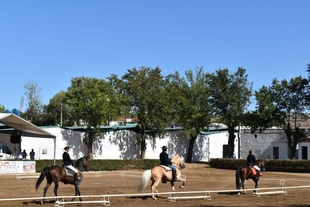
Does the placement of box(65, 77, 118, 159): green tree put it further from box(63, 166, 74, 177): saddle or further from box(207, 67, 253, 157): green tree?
box(63, 166, 74, 177): saddle

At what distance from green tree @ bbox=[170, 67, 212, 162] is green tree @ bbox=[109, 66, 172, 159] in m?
1.69

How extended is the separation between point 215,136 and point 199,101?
724cm

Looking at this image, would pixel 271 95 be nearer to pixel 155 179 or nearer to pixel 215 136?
pixel 215 136

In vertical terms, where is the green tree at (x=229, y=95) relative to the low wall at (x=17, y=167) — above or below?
above

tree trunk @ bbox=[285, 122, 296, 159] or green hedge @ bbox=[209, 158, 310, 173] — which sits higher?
tree trunk @ bbox=[285, 122, 296, 159]

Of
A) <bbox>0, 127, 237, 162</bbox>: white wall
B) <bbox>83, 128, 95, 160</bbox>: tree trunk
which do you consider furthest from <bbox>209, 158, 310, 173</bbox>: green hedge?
<bbox>83, 128, 95, 160</bbox>: tree trunk

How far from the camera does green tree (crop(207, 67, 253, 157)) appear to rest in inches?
2355

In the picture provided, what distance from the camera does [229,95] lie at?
59.8 metres

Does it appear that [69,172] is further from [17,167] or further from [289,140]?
[289,140]

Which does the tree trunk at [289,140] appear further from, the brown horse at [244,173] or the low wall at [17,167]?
the brown horse at [244,173]

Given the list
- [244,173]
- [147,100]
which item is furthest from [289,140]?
[244,173]

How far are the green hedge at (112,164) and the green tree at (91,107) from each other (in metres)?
6.39

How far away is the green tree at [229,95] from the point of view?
59812 millimetres

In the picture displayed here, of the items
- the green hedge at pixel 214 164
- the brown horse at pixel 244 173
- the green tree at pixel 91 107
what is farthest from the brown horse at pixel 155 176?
the green tree at pixel 91 107
